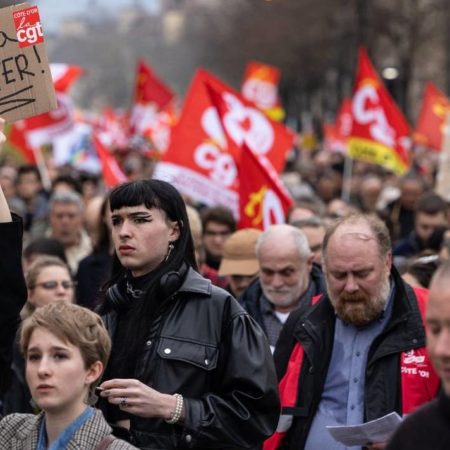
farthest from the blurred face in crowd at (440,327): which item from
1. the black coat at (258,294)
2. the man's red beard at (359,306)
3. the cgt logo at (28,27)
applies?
the black coat at (258,294)

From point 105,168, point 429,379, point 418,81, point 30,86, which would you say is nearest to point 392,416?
point 429,379

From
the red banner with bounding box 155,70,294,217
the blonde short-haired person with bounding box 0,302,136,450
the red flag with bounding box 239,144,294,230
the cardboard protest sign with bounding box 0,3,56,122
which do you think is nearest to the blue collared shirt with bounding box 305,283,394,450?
the blonde short-haired person with bounding box 0,302,136,450

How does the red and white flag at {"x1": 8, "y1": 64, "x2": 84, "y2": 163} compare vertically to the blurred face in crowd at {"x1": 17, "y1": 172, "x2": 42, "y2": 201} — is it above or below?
above

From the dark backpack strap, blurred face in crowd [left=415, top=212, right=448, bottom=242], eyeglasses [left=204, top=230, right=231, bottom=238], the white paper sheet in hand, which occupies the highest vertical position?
eyeglasses [left=204, top=230, right=231, bottom=238]

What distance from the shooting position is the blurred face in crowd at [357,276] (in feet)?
17.8

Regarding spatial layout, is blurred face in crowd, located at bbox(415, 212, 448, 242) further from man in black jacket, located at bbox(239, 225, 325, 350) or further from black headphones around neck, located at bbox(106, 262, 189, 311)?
black headphones around neck, located at bbox(106, 262, 189, 311)

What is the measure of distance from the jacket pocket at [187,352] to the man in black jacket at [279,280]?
2.13 metres

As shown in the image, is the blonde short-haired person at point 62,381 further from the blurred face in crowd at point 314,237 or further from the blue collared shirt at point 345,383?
the blurred face in crowd at point 314,237

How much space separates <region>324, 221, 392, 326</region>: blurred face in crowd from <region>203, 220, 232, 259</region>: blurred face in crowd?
402 centimetres

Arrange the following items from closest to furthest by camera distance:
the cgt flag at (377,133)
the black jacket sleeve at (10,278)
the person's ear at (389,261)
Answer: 1. the black jacket sleeve at (10,278)
2. the person's ear at (389,261)
3. the cgt flag at (377,133)

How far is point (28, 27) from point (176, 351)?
1.35 meters

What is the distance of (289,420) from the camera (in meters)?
5.51

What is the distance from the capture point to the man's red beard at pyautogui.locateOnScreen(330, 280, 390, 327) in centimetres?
542

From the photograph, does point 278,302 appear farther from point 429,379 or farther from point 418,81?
point 418,81
